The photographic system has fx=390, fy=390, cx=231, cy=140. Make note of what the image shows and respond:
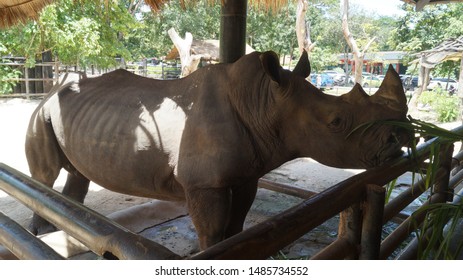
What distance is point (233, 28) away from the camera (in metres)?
3.50

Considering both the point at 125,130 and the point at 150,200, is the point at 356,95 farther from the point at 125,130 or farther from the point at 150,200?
the point at 150,200

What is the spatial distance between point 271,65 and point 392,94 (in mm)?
649

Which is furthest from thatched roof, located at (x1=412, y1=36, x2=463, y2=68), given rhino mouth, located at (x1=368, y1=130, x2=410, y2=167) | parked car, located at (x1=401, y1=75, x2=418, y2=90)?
rhino mouth, located at (x1=368, y1=130, x2=410, y2=167)

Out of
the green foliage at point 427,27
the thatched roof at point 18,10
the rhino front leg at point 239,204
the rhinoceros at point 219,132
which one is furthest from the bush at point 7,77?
the green foliage at point 427,27

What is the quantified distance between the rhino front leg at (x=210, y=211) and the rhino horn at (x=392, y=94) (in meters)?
1.00

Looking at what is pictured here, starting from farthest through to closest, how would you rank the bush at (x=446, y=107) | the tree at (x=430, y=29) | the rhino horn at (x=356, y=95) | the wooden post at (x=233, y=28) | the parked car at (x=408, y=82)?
the tree at (x=430, y=29), the bush at (x=446, y=107), the wooden post at (x=233, y=28), the parked car at (x=408, y=82), the rhino horn at (x=356, y=95)

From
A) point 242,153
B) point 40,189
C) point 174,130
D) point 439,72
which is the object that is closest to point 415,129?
point 242,153

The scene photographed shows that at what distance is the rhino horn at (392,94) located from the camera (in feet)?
6.40

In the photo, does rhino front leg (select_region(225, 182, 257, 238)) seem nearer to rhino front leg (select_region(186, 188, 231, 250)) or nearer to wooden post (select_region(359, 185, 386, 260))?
rhino front leg (select_region(186, 188, 231, 250))

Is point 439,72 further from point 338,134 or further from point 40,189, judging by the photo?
point 40,189

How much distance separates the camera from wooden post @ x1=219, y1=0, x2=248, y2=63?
3475mm

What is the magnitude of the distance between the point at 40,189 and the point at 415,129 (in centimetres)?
158

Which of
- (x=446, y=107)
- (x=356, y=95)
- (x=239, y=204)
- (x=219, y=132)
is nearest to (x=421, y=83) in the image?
(x=446, y=107)

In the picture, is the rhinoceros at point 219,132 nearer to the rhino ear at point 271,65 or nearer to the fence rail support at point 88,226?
the rhino ear at point 271,65
